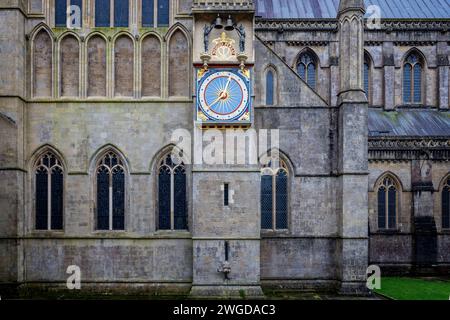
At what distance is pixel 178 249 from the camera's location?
67.2 ft

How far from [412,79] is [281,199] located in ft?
60.5

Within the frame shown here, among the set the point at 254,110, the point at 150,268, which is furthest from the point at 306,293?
the point at 254,110

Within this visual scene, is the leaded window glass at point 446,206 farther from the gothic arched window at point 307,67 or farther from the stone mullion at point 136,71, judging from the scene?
the stone mullion at point 136,71

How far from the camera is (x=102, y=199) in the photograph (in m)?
20.7

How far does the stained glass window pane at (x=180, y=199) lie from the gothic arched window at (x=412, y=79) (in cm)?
2038

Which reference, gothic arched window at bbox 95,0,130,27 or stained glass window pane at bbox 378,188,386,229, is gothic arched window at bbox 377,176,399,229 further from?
gothic arched window at bbox 95,0,130,27

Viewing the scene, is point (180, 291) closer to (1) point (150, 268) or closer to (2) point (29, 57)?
(1) point (150, 268)

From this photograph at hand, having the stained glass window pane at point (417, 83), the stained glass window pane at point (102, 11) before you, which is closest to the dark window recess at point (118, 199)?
the stained glass window pane at point (102, 11)

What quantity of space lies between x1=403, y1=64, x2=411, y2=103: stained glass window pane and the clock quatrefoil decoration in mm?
18733

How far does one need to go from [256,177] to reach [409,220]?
47.1 feet

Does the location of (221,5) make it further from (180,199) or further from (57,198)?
(57,198)

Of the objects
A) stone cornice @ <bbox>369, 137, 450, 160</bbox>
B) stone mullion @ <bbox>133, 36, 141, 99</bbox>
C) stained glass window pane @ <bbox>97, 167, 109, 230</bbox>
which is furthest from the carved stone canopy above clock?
stone cornice @ <bbox>369, 137, 450, 160</bbox>

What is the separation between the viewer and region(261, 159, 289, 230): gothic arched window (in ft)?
70.8

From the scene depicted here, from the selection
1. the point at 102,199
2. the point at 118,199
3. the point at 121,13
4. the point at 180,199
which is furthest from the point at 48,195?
the point at 121,13
